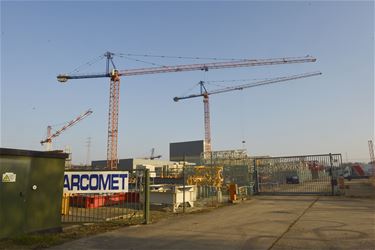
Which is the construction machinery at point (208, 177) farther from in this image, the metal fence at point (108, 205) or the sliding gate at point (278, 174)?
the metal fence at point (108, 205)

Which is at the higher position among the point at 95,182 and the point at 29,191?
the point at 95,182

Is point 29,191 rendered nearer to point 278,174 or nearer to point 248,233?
point 248,233

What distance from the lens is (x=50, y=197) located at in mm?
10406

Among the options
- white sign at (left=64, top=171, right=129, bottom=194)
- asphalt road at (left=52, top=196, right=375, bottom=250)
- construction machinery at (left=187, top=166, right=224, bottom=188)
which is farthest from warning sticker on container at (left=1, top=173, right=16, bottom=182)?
construction machinery at (left=187, top=166, right=224, bottom=188)

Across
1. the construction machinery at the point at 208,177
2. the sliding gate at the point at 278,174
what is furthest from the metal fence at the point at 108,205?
the sliding gate at the point at 278,174

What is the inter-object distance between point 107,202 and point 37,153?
30.7 feet

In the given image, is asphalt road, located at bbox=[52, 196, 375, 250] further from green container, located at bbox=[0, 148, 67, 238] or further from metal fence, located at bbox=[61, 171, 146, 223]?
metal fence, located at bbox=[61, 171, 146, 223]

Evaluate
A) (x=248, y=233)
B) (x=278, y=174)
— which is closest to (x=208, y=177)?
(x=278, y=174)

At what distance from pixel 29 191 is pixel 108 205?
29.9ft

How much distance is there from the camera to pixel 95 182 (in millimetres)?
12125

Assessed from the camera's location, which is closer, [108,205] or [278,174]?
[108,205]

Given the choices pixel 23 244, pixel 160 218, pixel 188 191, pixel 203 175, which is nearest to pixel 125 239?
pixel 23 244

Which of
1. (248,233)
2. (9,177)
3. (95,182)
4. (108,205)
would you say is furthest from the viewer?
(108,205)

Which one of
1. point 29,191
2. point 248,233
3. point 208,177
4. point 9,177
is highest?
point 208,177
